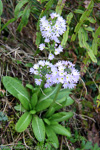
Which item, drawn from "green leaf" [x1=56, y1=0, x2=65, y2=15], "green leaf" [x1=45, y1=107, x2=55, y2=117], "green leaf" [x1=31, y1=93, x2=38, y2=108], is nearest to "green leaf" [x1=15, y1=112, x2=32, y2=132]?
"green leaf" [x1=31, y1=93, x2=38, y2=108]

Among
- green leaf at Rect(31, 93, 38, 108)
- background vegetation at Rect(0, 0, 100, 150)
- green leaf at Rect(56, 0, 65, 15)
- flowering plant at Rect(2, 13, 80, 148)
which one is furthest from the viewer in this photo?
green leaf at Rect(31, 93, 38, 108)

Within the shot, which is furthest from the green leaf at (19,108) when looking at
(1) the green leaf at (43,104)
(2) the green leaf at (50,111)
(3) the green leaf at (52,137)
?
(3) the green leaf at (52,137)

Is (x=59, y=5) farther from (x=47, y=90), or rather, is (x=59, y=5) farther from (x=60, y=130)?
(x=60, y=130)

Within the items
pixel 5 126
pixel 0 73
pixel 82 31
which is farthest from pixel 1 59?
pixel 82 31

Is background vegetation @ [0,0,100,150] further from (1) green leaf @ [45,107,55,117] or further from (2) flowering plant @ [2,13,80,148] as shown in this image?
(1) green leaf @ [45,107,55,117]

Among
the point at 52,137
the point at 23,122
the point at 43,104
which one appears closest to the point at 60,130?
the point at 52,137

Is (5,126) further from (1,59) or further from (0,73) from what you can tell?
(1,59)

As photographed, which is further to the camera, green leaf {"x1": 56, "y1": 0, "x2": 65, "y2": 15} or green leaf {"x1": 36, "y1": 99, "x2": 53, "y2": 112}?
green leaf {"x1": 36, "y1": 99, "x2": 53, "y2": 112}
